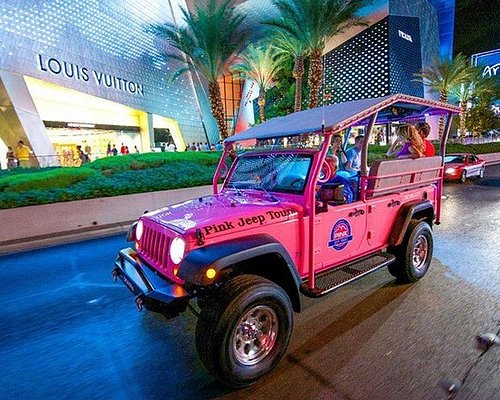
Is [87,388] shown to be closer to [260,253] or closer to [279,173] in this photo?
[260,253]

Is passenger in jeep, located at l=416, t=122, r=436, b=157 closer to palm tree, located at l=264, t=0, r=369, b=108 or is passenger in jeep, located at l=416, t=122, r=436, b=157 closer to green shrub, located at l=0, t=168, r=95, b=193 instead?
green shrub, located at l=0, t=168, r=95, b=193

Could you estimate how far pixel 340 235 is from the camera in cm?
359

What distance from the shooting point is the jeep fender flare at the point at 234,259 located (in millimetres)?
2402

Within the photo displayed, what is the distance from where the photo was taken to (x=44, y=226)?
784cm

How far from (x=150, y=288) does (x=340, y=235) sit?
2.05m

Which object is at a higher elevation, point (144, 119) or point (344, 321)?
point (144, 119)

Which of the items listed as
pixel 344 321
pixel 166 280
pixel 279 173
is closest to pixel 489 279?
pixel 344 321

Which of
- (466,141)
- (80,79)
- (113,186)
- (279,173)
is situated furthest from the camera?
(466,141)

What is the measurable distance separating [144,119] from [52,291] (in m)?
29.2

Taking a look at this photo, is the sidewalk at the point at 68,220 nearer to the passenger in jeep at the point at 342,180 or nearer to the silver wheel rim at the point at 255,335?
the passenger in jeep at the point at 342,180

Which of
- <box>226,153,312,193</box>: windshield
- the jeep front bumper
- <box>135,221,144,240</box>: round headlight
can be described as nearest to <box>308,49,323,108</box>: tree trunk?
<box>226,153,312,193</box>: windshield

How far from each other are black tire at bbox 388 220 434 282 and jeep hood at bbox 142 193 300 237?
6.35ft

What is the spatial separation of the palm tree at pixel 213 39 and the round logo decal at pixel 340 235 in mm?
15294

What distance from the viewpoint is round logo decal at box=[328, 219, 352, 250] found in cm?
350
